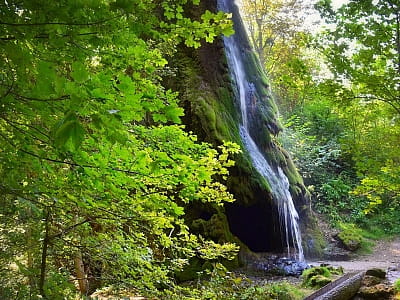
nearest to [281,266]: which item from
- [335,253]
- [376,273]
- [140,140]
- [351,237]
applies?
[376,273]

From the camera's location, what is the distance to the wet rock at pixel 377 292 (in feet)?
21.0

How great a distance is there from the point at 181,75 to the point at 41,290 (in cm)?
866

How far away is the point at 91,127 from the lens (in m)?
1.63

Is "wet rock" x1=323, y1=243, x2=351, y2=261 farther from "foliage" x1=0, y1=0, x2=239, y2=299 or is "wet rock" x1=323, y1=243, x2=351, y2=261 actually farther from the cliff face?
"foliage" x1=0, y1=0, x2=239, y2=299

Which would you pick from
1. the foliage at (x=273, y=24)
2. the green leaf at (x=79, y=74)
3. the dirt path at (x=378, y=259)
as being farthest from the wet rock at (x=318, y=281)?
the foliage at (x=273, y=24)

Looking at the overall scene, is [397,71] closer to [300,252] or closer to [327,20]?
[327,20]

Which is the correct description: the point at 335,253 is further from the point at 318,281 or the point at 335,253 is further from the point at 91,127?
the point at 91,127

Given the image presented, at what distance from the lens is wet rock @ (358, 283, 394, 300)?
6416mm

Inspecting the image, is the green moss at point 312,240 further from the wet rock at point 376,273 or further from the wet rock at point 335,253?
the wet rock at point 376,273

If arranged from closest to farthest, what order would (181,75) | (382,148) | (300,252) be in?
(382,148) < (181,75) < (300,252)

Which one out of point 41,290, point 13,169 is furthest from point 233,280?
point 13,169

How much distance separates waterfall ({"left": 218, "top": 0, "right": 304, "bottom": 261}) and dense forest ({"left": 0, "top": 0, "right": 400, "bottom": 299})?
0.52 metres

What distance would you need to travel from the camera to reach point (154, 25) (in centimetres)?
185

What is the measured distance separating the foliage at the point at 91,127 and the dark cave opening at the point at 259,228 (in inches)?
278
